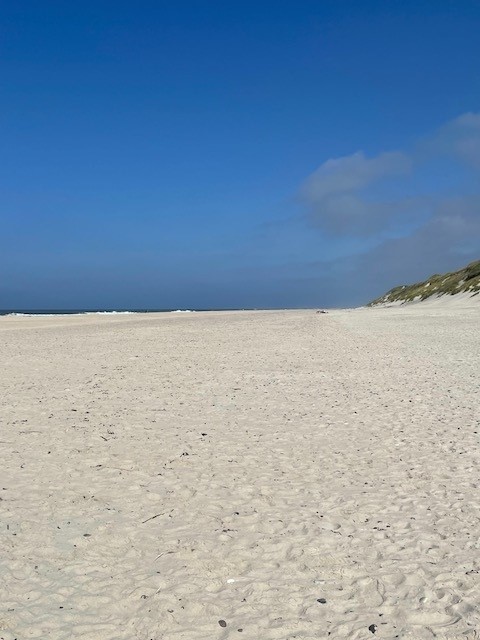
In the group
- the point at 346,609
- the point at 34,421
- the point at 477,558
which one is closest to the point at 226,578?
the point at 346,609

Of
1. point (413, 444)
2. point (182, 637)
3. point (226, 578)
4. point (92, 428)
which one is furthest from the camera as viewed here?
point (92, 428)

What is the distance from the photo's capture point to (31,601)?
4.82 meters

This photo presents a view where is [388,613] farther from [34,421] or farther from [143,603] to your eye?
[34,421]

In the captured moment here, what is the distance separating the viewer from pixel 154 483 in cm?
777

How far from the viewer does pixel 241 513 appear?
668cm

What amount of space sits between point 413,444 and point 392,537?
12.4ft

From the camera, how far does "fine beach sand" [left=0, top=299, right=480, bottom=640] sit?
464 cm

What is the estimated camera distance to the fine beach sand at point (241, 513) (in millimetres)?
4645

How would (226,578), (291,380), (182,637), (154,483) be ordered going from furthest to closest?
(291,380)
(154,483)
(226,578)
(182,637)

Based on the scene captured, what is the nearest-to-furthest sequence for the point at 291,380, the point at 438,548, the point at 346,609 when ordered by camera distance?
the point at 346,609 < the point at 438,548 < the point at 291,380

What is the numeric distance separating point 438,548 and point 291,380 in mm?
10599

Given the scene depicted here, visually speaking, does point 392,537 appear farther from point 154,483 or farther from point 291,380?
point 291,380

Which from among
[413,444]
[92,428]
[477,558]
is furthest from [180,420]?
[477,558]

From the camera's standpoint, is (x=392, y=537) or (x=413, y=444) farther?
(x=413, y=444)
